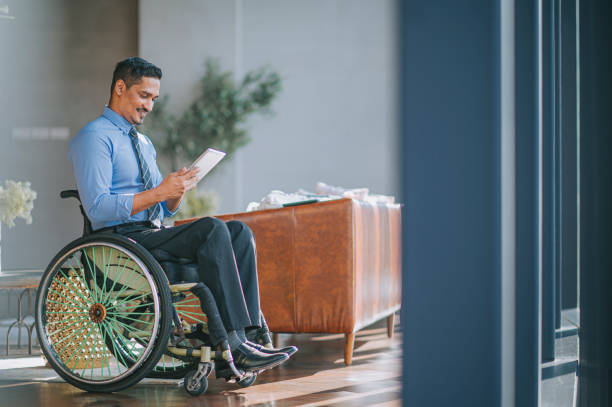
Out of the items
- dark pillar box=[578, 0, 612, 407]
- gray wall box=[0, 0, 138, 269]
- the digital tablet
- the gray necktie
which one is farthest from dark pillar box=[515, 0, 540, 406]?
gray wall box=[0, 0, 138, 269]

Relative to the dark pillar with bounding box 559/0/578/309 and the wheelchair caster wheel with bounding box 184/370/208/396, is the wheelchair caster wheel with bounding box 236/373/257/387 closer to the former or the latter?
the wheelchair caster wheel with bounding box 184/370/208/396

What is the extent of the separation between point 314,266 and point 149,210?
75cm

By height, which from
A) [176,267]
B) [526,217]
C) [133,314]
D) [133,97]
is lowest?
[133,314]

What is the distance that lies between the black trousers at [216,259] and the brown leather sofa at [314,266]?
1.89 ft

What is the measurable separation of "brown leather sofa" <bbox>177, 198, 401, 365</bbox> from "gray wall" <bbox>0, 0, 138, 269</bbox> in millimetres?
3251

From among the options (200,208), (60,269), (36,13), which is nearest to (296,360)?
(60,269)

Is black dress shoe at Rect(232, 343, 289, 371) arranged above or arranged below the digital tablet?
below

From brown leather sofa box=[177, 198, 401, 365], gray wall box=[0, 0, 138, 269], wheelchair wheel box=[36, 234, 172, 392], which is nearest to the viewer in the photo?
wheelchair wheel box=[36, 234, 172, 392]

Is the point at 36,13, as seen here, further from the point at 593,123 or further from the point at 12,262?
the point at 593,123

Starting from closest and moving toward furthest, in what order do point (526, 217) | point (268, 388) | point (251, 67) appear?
point (526, 217)
point (268, 388)
point (251, 67)

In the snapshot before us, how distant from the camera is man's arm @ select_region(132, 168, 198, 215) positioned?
1975 mm

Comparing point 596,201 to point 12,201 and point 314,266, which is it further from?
point 12,201

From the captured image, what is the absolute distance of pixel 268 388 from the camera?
2137 mm

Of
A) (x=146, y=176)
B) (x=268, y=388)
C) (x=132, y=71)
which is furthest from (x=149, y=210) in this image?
(x=268, y=388)
